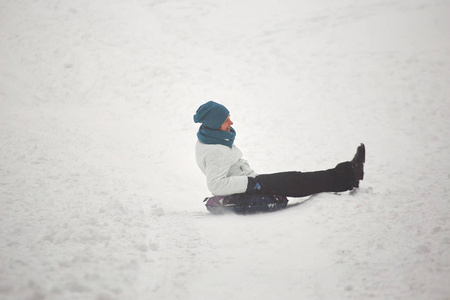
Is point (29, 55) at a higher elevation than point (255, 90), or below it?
higher

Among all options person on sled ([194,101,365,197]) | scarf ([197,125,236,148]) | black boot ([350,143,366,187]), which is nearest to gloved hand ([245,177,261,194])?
person on sled ([194,101,365,197])

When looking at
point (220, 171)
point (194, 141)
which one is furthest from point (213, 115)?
point (194, 141)

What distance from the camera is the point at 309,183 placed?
10.8 feet

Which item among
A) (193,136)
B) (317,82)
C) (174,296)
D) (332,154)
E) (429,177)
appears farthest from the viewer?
(317,82)

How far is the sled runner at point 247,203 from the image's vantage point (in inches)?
128

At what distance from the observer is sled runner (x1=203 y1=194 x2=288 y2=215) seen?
3.26 m

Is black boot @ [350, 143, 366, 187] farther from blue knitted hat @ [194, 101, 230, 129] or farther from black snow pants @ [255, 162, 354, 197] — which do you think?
blue knitted hat @ [194, 101, 230, 129]

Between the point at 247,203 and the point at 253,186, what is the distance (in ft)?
0.54

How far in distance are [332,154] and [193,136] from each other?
2.57 meters

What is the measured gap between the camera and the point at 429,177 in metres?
4.43

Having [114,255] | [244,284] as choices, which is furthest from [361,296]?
[114,255]

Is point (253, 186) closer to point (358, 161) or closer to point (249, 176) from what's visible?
point (249, 176)

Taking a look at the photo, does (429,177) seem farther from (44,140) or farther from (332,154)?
(44,140)

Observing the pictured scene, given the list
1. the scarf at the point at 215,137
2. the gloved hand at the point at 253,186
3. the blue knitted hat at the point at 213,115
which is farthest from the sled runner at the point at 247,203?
the blue knitted hat at the point at 213,115
